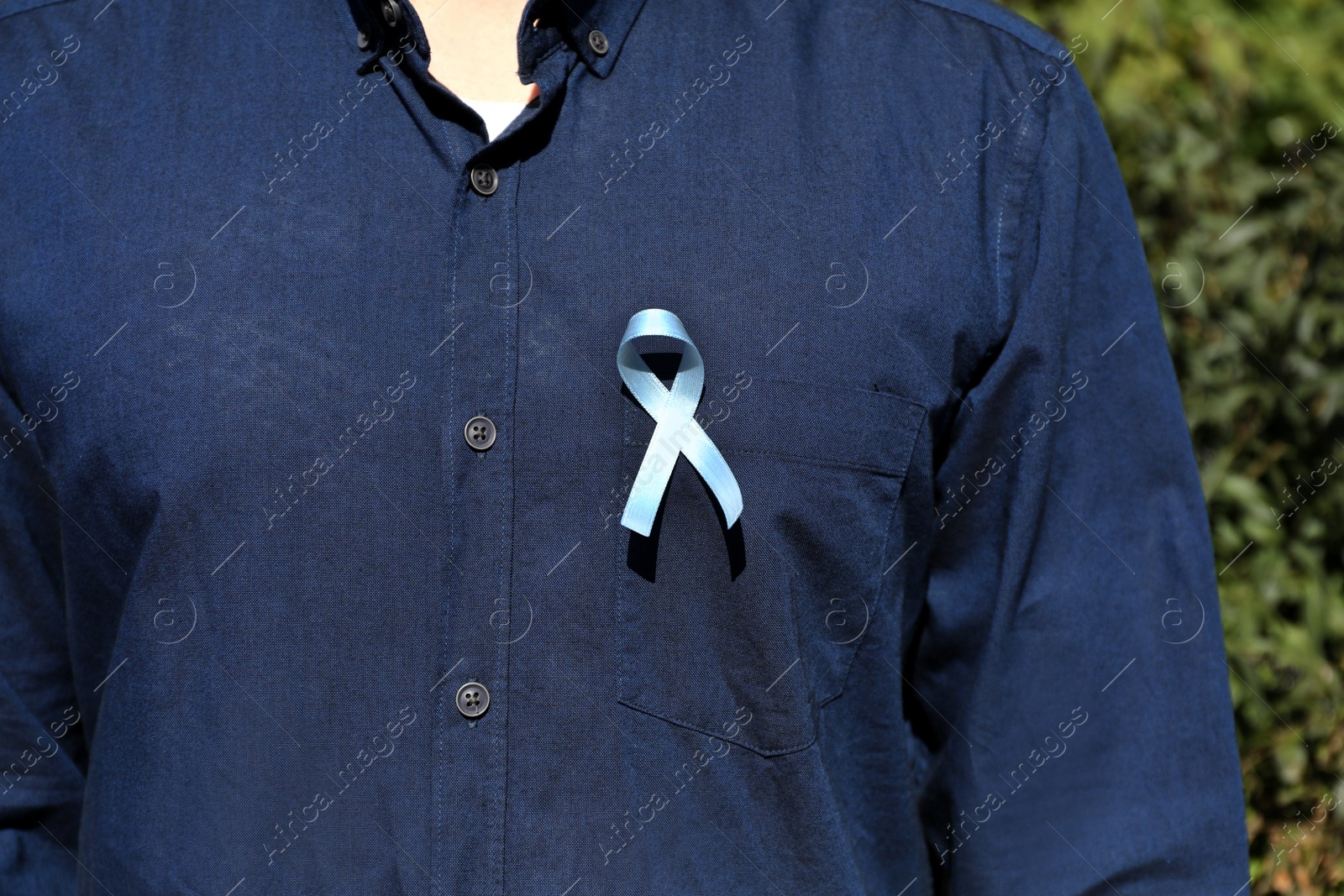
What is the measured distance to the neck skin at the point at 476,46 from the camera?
4.78 ft

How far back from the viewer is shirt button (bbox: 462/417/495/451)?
1.34 metres

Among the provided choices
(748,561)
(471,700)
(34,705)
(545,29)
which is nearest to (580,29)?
(545,29)

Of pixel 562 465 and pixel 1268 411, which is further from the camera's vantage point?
pixel 1268 411

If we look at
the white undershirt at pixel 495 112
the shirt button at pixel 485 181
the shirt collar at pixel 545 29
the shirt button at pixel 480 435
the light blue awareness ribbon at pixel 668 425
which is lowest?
the light blue awareness ribbon at pixel 668 425

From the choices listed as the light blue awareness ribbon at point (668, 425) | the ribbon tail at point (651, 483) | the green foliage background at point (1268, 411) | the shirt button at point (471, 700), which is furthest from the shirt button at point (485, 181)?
the green foliage background at point (1268, 411)

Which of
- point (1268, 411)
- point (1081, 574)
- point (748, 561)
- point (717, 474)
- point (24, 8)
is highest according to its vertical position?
point (24, 8)

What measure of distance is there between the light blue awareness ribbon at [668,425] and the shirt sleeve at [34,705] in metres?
0.71

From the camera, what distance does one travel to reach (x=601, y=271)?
4.52 ft

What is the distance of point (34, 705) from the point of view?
5.04 ft

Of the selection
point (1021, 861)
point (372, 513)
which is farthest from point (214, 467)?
point (1021, 861)

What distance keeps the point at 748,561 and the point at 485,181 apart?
53cm

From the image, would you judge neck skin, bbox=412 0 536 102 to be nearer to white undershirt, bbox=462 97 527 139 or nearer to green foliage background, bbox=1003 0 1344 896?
white undershirt, bbox=462 97 527 139

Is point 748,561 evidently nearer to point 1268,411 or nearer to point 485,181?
point 485,181

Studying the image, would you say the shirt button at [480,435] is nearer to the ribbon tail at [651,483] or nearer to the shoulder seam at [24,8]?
the ribbon tail at [651,483]
